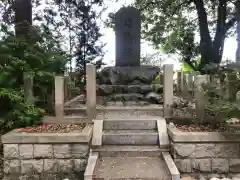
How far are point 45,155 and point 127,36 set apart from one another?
4.75 metres

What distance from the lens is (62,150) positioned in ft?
13.9

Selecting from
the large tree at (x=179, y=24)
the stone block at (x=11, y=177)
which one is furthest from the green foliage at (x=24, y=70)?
the large tree at (x=179, y=24)

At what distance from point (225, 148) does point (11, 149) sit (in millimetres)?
3248

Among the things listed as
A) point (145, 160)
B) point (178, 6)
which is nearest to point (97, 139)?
point (145, 160)

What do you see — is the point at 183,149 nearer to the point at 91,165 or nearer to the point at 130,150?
the point at 130,150

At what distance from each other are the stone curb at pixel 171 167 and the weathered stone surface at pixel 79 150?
1.22m

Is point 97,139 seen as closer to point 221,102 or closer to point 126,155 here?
point 126,155

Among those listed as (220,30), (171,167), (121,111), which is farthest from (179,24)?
(171,167)

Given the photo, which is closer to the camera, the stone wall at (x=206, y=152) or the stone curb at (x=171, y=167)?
the stone curb at (x=171, y=167)

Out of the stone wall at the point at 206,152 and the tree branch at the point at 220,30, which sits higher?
the tree branch at the point at 220,30

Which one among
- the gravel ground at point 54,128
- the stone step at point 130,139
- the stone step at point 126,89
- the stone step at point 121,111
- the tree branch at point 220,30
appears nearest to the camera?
the gravel ground at point 54,128

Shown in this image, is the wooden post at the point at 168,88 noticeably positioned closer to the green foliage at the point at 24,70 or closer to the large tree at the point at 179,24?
the green foliage at the point at 24,70

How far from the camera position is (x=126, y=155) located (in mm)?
4465

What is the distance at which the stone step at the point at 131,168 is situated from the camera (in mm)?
3750
